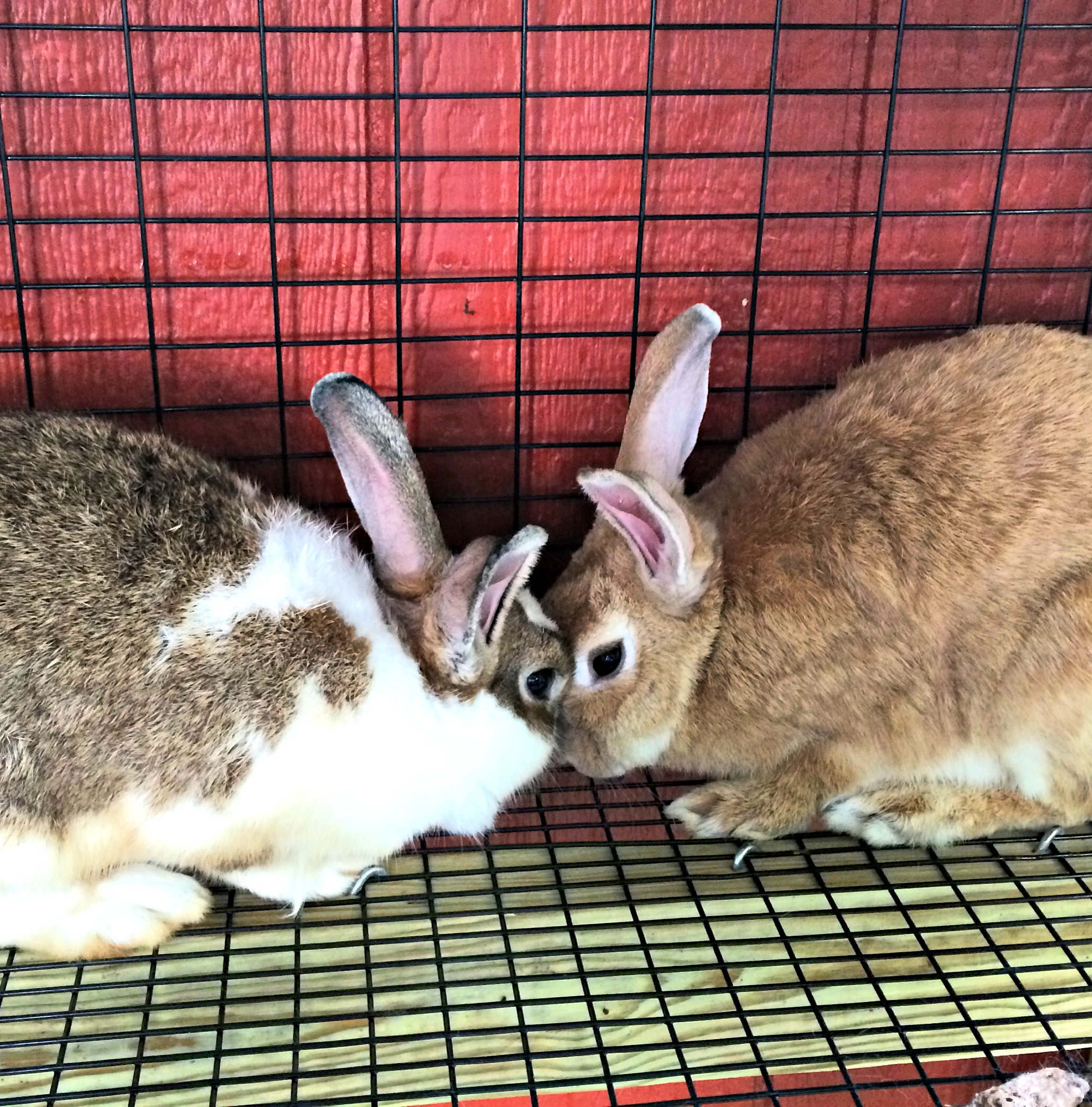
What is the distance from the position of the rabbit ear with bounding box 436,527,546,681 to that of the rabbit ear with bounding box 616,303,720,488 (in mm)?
247

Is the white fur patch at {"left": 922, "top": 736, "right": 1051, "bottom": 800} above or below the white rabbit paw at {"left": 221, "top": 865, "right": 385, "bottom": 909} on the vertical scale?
above

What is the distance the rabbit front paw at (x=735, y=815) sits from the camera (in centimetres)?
154

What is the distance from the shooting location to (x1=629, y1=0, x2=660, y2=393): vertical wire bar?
1469 millimetres

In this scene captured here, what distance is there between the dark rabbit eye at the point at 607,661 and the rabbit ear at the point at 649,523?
0.13 meters

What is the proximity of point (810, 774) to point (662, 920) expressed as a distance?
340 mm

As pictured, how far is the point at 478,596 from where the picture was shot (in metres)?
1.32

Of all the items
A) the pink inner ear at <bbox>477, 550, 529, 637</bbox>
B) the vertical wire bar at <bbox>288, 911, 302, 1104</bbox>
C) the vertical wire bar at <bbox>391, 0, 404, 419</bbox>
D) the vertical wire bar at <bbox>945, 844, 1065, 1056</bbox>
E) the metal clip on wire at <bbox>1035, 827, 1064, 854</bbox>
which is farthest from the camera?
the metal clip on wire at <bbox>1035, 827, 1064, 854</bbox>

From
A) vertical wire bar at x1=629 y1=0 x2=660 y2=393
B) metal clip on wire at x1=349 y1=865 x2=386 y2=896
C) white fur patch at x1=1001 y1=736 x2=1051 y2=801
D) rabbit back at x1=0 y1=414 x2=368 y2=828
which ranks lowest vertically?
metal clip on wire at x1=349 y1=865 x2=386 y2=896

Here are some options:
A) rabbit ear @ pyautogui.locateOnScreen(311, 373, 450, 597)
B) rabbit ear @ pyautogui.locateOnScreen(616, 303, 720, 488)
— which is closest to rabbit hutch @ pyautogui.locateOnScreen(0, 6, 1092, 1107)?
rabbit ear @ pyautogui.locateOnScreen(616, 303, 720, 488)

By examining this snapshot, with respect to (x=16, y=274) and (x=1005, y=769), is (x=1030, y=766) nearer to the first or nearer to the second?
(x=1005, y=769)

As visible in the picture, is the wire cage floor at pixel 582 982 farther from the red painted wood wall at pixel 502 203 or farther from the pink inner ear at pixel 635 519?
the red painted wood wall at pixel 502 203

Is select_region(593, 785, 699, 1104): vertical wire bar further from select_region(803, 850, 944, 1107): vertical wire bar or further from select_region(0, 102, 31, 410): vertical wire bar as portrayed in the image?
select_region(0, 102, 31, 410): vertical wire bar

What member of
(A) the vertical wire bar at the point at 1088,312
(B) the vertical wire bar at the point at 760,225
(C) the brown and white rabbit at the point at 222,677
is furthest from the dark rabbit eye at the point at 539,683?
(A) the vertical wire bar at the point at 1088,312

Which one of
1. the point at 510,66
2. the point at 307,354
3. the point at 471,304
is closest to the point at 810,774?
the point at 471,304
